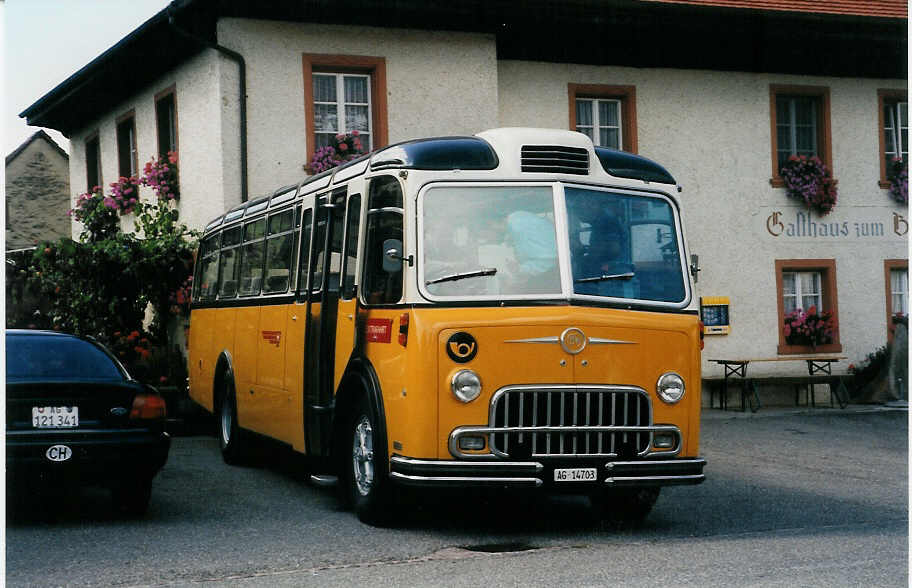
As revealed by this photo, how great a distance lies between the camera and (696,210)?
2128cm

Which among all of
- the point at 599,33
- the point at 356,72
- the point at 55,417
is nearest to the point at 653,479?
the point at 55,417

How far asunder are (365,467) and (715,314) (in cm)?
1283

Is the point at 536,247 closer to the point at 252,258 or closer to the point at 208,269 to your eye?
the point at 252,258

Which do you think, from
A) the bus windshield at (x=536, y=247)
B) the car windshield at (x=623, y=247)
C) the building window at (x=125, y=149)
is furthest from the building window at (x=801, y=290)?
the bus windshield at (x=536, y=247)

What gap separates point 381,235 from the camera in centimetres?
944

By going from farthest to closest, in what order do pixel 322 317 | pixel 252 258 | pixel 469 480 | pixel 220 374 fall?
1. pixel 220 374
2. pixel 252 258
3. pixel 322 317
4. pixel 469 480

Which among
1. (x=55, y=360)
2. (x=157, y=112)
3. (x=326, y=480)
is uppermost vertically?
(x=157, y=112)

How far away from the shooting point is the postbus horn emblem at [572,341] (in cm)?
878

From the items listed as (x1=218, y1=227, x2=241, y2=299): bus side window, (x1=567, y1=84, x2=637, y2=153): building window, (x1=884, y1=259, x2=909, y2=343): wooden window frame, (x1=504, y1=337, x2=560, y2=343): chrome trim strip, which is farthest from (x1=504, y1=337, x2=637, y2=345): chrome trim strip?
(x1=884, y1=259, x2=909, y2=343): wooden window frame

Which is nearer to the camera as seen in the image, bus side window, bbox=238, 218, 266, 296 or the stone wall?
bus side window, bbox=238, 218, 266, 296

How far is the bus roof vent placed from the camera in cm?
934

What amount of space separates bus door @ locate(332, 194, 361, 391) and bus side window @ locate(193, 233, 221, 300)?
5.19 meters

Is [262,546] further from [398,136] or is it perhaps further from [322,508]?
[398,136]

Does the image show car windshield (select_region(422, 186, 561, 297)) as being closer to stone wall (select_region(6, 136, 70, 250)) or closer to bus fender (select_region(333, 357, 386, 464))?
bus fender (select_region(333, 357, 386, 464))
